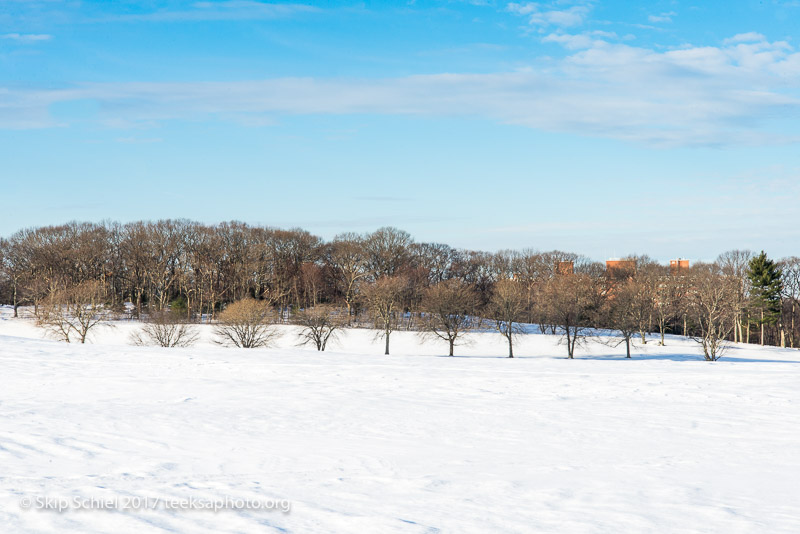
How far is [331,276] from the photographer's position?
92.1 metres

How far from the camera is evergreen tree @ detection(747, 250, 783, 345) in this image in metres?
77.1

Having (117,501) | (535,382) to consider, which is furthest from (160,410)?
(535,382)

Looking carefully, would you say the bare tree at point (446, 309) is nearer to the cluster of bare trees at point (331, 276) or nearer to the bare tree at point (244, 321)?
the cluster of bare trees at point (331, 276)

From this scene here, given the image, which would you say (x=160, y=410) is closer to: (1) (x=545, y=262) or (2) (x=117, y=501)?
(2) (x=117, y=501)

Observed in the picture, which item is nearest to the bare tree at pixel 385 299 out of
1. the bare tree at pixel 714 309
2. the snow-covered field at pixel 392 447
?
the bare tree at pixel 714 309

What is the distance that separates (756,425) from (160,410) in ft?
48.8

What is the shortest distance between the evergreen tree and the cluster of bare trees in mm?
262

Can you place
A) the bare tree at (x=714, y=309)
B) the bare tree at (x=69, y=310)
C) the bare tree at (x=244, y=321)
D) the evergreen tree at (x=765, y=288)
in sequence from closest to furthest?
the bare tree at (x=69, y=310)
the bare tree at (x=714, y=309)
the bare tree at (x=244, y=321)
the evergreen tree at (x=765, y=288)

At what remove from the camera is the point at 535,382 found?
77.6 feet

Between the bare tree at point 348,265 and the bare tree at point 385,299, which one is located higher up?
the bare tree at point 348,265

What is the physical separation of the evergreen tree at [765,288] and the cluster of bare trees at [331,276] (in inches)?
10.3

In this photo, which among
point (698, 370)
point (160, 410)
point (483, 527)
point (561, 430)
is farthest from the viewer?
point (698, 370)

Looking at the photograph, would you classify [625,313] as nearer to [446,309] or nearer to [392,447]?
[446,309]

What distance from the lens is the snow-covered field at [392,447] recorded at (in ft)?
27.2
